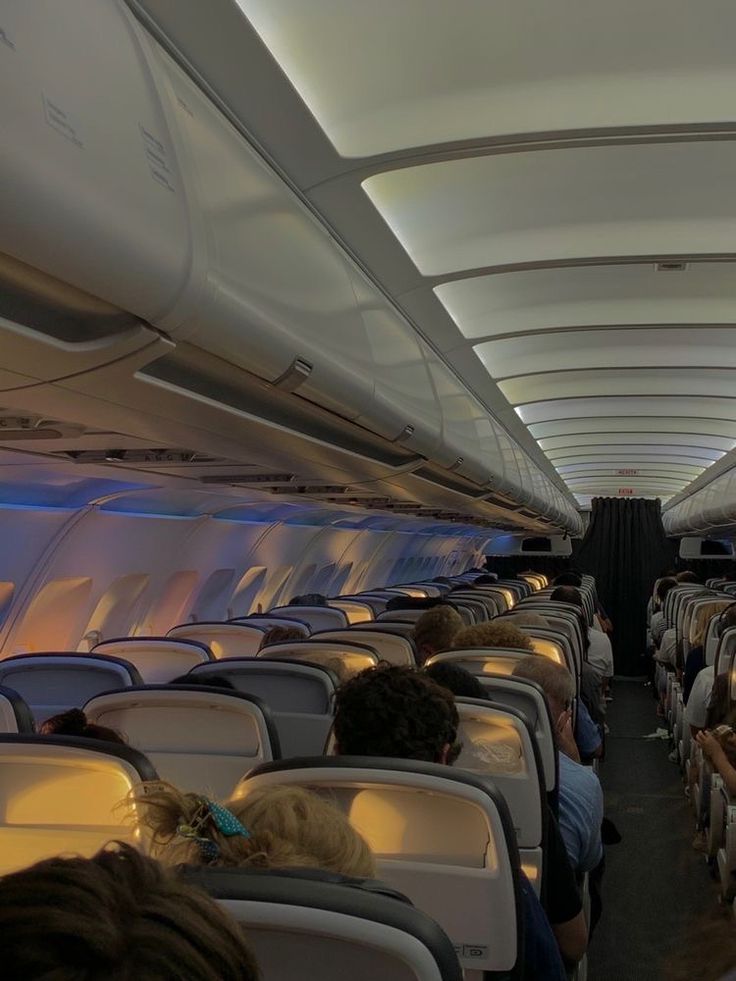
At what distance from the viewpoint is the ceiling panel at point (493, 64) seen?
3.11 metres

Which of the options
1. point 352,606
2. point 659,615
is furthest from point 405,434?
point 659,615

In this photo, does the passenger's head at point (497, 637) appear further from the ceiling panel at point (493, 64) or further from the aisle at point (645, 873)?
the ceiling panel at point (493, 64)

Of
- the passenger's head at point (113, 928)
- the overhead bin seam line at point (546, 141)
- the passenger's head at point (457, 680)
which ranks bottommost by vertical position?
the passenger's head at point (457, 680)

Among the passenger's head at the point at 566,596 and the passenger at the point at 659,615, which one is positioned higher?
the passenger's head at the point at 566,596

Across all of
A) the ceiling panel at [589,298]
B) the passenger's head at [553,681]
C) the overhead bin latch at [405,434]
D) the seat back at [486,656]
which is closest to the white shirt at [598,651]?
the ceiling panel at [589,298]

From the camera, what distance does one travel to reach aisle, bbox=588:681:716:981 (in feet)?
19.0

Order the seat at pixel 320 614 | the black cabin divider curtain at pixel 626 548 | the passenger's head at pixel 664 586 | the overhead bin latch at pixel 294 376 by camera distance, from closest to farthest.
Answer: the overhead bin latch at pixel 294 376 → the seat at pixel 320 614 → the passenger's head at pixel 664 586 → the black cabin divider curtain at pixel 626 548

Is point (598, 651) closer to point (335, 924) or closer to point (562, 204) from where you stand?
point (562, 204)

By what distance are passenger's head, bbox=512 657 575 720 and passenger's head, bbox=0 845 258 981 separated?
13.8 feet

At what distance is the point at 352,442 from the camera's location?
16.9ft

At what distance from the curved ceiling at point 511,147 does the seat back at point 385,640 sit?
208 centimetres

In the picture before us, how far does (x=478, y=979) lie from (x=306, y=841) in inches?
42.6

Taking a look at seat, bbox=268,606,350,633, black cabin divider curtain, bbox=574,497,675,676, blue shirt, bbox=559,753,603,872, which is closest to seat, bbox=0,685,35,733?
blue shirt, bbox=559,753,603,872

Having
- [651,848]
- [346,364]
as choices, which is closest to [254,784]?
[346,364]
